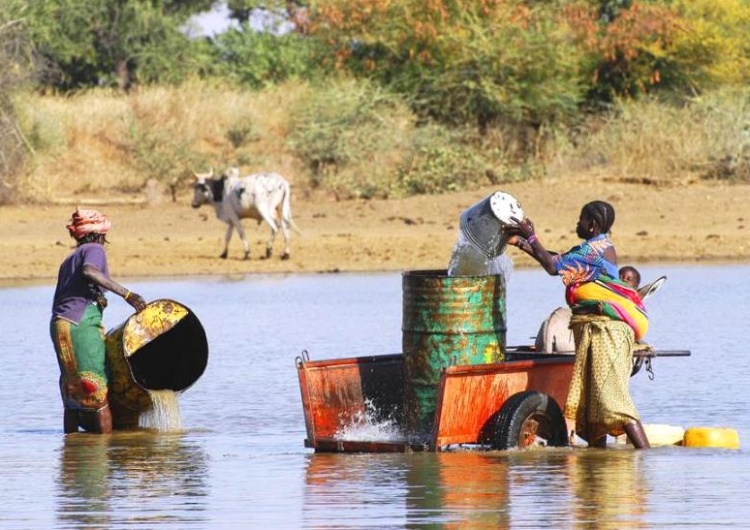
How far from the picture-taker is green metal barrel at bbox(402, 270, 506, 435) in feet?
29.4

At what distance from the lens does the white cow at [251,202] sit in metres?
23.2

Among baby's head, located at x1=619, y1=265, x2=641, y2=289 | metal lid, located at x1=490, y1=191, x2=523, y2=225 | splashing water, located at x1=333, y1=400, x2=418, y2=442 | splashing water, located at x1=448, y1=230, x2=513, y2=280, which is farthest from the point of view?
baby's head, located at x1=619, y1=265, x2=641, y2=289

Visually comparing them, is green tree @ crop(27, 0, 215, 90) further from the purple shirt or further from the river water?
the purple shirt

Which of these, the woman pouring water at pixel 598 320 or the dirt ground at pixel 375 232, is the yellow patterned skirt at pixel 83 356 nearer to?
the woman pouring water at pixel 598 320

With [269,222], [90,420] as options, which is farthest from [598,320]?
[269,222]

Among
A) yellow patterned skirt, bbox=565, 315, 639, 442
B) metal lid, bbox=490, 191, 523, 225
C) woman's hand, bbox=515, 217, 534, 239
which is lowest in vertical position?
yellow patterned skirt, bbox=565, 315, 639, 442

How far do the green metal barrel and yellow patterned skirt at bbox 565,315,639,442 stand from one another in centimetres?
42

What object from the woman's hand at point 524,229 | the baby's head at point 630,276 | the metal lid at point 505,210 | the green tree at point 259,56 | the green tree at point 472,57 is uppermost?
the green tree at point 259,56

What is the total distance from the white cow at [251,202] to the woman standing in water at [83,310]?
493 inches

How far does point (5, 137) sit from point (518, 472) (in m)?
21.6

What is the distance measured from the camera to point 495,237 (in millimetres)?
8875

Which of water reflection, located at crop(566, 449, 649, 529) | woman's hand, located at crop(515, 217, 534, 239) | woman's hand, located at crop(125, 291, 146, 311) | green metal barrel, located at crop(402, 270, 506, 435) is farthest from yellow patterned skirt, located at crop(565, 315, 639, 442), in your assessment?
woman's hand, located at crop(125, 291, 146, 311)

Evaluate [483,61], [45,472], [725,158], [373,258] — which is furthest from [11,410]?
[483,61]

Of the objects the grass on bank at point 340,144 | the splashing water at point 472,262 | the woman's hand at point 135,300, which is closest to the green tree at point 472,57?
the grass on bank at point 340,144
